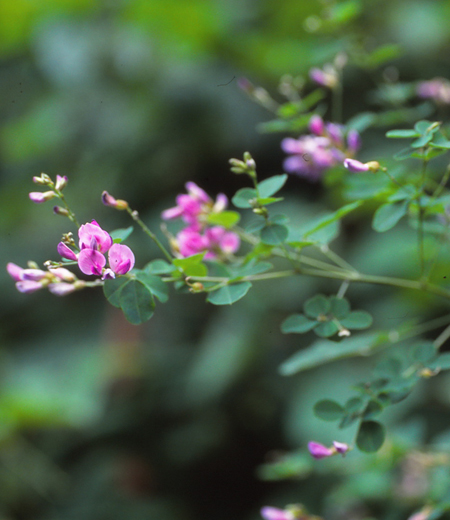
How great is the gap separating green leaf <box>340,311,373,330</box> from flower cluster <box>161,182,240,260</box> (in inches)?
6.4

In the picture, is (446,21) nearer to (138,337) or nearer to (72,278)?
(138,337)

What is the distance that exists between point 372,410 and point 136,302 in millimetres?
255

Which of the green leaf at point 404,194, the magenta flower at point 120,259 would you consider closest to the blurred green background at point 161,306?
the green leaf at point 404,194

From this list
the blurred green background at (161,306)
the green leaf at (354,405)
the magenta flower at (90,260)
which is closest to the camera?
the magenta flower at (90,260)

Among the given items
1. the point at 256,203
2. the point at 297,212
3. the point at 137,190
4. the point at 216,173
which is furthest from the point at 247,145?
the point at 256,203

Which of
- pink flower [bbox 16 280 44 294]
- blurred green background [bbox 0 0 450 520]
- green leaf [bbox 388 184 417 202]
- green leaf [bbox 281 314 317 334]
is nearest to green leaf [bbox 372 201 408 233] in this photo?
green leaf [bbox 388 184 417 202]

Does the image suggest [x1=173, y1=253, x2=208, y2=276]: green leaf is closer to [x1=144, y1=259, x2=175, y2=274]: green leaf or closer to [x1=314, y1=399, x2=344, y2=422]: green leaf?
[x1=144, y1=259, x2=175, y2=274]: green leaf

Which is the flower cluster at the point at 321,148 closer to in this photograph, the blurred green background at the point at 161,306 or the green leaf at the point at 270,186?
the green leaf at the point at 270,186

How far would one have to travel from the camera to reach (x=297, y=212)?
6.25 feet

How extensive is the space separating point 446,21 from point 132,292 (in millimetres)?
1788

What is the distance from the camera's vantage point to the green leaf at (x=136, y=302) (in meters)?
0.50

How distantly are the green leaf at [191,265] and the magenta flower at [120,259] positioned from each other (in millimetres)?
46

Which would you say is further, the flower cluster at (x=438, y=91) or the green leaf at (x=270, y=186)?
the flower cluster at (x=438, y=91)

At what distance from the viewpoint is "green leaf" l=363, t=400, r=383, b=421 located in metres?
0.57
